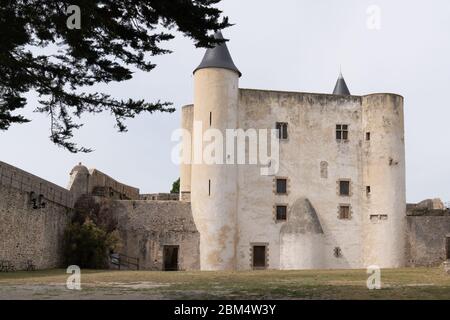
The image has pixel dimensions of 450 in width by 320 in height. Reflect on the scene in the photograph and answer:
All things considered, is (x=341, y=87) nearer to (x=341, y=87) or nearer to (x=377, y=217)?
(x=341, y=87)

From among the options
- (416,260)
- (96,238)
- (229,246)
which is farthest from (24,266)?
(416,260)

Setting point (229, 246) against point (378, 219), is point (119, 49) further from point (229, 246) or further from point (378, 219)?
point (378, 219)

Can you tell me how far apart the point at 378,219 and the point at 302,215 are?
4186mm

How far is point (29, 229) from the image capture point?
1018 inches

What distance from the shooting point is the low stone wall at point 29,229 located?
2369 centimetres

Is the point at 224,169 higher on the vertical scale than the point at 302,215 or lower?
higher

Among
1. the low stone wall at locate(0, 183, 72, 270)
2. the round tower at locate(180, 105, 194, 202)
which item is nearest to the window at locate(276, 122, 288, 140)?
the round tower at locate(180, 105, 194, 202)

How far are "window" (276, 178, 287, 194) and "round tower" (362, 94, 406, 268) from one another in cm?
446

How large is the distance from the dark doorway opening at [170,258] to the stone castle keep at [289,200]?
5 centimetres

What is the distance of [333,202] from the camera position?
114 ft

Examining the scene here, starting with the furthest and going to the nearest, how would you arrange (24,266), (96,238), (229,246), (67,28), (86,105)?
(229,246)
(96,238)
(24,266)
(86,105)
(67,28)

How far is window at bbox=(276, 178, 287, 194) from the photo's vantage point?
34250mm

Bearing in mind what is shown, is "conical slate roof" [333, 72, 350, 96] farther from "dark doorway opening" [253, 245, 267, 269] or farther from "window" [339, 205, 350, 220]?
"dark doorway opening" [253, 245, 267, 269]

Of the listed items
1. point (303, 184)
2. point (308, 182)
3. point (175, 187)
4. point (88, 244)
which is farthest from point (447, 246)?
point (175, 187)
